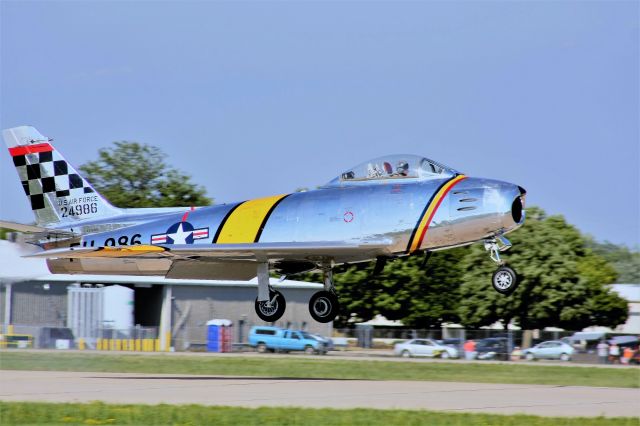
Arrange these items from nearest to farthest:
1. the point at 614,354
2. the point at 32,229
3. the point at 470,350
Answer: the point at 32,229 → the point at 614,354 → the point at 470,350

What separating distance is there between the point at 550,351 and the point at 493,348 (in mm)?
2526

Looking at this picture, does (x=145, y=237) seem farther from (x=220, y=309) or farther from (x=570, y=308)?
(x=570, y=308)

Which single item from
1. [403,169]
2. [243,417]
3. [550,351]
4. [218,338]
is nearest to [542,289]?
[550,351]

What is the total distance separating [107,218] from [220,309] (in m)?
25.3

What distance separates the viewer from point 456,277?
218 feet

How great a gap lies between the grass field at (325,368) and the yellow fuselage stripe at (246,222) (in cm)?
745

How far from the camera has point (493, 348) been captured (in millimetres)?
42406

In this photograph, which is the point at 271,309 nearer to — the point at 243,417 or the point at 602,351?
the point at 243,417

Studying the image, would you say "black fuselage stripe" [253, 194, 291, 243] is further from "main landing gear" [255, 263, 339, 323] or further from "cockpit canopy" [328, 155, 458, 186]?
"cockpit canopy" [328, 155, 458, 186]

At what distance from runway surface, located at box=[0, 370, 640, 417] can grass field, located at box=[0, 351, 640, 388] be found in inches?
166

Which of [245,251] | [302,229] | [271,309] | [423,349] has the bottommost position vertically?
[423,349]

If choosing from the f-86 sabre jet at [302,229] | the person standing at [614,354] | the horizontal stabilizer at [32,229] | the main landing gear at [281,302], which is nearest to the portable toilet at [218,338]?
the person standing at [614,354]

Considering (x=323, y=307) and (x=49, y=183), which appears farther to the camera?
(x=49, y=183)

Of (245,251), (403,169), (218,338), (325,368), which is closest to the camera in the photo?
(403,169)
